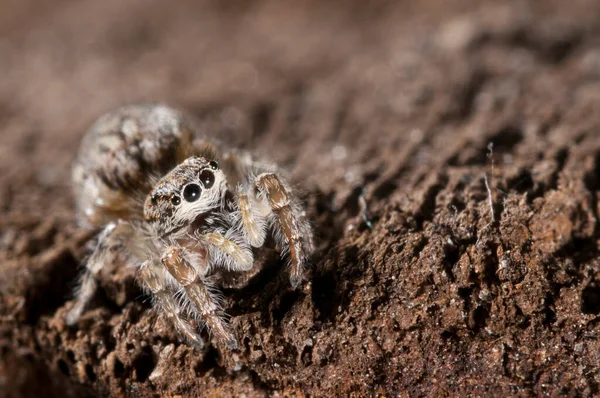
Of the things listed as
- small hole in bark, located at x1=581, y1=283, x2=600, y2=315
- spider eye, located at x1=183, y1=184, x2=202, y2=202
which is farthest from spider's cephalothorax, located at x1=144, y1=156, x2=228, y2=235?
small hole in bark, located at x1=581, y1=283, x2=600, y2=315

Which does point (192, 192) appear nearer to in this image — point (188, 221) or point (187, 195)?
point (187, 195)

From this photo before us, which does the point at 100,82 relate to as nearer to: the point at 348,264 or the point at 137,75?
the point at 137,75

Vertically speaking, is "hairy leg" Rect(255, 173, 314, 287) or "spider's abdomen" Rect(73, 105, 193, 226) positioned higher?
"spider's abdomen" Rect(73, 105, 193, 226)

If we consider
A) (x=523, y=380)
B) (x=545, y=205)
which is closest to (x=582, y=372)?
(x=523, y=380)

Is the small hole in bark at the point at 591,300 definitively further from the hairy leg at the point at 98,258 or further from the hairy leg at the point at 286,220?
the hairy leg at the point at 98,258

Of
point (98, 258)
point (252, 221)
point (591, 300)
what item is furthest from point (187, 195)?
point (591, 300)

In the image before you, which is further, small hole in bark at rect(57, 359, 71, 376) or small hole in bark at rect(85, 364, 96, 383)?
small hole in bark at rect(57, 359, 71, 376)

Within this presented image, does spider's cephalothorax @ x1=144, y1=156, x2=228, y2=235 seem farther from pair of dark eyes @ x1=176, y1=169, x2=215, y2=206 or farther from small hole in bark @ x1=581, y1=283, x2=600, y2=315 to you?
small hole in bark @ x1=581, y1=283, x2=600, y2=315

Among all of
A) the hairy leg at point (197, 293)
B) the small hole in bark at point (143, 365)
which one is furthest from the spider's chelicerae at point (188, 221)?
the small hole in bark at point (143, 365)

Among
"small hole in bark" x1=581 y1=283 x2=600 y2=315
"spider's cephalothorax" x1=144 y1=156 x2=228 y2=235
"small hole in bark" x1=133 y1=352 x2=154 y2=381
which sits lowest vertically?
"small hole in bark" x1=581 y1=283 x2=600 y2=315
